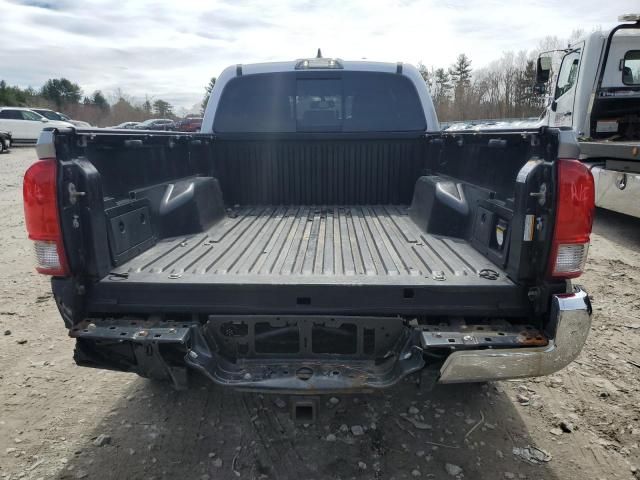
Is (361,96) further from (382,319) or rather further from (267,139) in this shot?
(382,319)

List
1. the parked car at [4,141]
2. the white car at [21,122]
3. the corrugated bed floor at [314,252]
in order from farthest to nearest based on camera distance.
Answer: the white car at [21,122], the parked car at [4,141], the corrugated bed floor at [314,252]

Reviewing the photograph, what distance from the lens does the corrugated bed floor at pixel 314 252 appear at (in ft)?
7.97

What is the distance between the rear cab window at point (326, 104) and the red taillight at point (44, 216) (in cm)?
233

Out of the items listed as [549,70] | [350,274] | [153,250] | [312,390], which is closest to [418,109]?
[350,274]

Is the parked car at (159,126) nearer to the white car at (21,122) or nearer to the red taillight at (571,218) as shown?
the red taillight at (571,218)

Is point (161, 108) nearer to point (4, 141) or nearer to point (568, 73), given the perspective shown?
point (4, 141)

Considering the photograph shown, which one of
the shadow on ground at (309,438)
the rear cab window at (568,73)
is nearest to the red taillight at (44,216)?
the shadow on ground at (309,438)

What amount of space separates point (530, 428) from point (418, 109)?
289cm

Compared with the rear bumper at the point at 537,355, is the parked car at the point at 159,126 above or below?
above

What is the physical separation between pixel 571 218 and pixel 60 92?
76.0 meters

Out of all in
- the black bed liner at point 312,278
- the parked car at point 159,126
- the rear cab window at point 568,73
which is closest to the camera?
the black bed liner at point 312,278

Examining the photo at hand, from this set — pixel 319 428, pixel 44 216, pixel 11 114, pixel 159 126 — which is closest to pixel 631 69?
pixel 319 428

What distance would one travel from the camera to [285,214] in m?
4.00

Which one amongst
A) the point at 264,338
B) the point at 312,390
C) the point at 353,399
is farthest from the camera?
the point at 353,399
